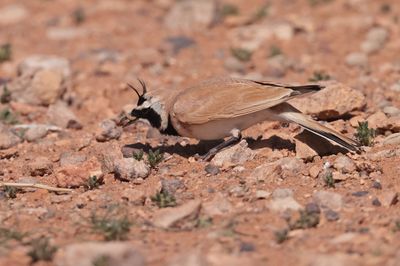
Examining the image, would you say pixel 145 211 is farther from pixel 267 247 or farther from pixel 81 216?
pixel 267 247

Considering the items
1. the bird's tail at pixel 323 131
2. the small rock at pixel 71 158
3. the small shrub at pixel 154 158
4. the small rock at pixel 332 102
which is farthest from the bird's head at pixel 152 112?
the small rock at pixel 332 102

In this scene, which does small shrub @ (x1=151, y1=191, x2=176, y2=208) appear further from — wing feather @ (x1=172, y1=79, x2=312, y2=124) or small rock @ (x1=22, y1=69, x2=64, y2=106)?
small rock @ (x1=22, y1=69, x2=64, y2=106)

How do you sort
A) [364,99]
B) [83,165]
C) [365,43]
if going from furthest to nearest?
[365,43] → [364,99] → [83,165]

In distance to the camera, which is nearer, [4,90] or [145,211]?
[145,211]

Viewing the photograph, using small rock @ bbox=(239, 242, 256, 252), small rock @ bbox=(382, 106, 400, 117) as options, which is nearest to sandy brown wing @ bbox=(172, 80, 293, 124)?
small rock @ bbox=(382, 106, 400, 117)

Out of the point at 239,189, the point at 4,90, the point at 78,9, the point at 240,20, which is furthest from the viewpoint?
the point at 78,9

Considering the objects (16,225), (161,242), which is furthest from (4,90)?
(161,242)
